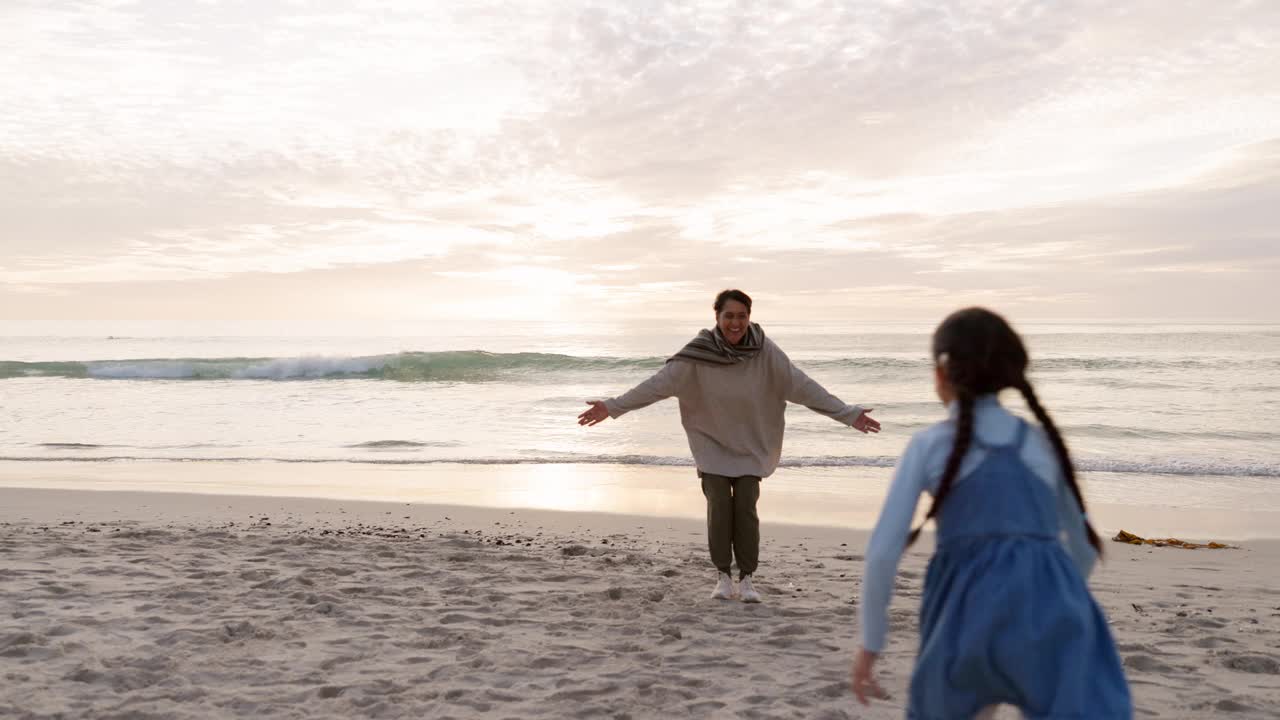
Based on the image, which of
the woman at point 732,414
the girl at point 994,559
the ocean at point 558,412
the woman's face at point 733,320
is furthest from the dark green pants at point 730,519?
the ocean at point 558,412

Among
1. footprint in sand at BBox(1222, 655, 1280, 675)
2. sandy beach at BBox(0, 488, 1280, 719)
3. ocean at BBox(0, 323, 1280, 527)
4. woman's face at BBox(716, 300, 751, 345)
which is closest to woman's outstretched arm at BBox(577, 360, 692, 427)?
woman's face at BBox(716, 300, 751, 345)

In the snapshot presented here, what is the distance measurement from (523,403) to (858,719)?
Answer: 19860 millimetres

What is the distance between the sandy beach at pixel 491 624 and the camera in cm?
419

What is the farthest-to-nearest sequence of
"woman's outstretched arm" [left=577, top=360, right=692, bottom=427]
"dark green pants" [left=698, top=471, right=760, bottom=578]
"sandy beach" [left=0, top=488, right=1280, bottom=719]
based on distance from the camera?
"dark green pants" [left=698, top=471, right=760, bottom=578]
"woman's outstretched arm" [left=577, top=360, right=692, bottom=427]
"sandy beach" [left=0, top=488, right=1280, bottom=719]

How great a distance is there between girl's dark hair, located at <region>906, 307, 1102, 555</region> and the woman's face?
341 centimetres

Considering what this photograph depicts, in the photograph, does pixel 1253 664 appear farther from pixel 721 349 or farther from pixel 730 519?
pixel 721 349

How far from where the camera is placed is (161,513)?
9133mm

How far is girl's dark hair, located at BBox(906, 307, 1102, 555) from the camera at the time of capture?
2.16 meters

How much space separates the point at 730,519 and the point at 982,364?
4.00 meters

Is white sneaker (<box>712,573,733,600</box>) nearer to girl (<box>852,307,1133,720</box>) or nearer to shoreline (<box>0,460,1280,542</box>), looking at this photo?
shoreline (<box>0,460,1280,542</box>)

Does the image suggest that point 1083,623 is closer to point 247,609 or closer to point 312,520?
point 247,609

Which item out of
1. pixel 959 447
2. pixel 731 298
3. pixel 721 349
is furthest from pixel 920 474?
pixel 721 349

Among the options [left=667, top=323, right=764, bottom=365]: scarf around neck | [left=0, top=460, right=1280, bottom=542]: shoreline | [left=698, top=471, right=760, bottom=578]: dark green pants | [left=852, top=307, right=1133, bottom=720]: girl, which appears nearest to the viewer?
[left=852, top=307, right=1133, bottom=720]: girl

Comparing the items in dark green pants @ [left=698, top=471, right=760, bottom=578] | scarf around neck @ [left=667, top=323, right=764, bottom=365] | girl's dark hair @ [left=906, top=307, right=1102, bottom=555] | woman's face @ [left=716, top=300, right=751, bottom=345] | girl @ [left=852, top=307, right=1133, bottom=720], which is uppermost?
woman's face @ [left=716, top=300, right=751, bottom=345]
